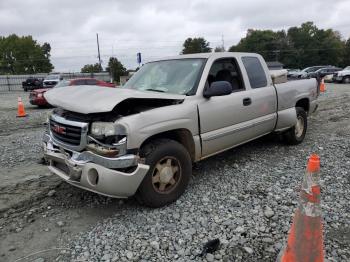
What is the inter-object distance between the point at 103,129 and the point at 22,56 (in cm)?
9106

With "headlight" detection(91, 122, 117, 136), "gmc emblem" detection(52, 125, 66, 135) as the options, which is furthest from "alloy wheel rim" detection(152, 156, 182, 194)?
"gmc emblem" detection(52, 125, 66, 135)

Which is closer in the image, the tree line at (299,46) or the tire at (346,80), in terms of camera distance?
the tire at (346,80)

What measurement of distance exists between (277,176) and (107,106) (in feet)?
9.15

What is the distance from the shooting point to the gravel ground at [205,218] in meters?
3.24

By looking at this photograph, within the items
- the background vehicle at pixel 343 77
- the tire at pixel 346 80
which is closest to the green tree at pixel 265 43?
the background vehicle at pixel 343 77

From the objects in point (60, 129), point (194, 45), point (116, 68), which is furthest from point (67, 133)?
point (194, 45)

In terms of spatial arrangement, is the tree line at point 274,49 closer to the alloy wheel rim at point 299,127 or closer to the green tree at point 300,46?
the green tree at point 300,46

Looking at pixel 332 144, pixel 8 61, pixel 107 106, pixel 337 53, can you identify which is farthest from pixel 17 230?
pixel 8 61

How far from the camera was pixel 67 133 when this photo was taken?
13.1 feet

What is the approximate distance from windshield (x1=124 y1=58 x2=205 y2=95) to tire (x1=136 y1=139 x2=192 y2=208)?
0.90m

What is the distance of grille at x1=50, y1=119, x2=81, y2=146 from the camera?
12.6 feet

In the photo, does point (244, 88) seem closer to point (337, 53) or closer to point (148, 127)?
point (148, 127)

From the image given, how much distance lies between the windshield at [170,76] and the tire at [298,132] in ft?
8.52

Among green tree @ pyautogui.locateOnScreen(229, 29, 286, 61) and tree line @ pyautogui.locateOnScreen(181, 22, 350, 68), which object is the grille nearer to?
tree line @ pyautogui.locateOnScreen(181, 22, 350, 68)
